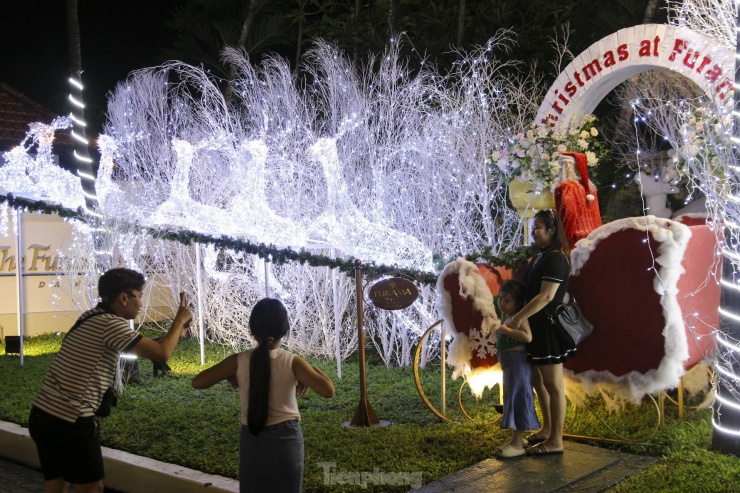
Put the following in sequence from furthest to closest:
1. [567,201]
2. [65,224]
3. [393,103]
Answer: [65,224] < [393,103] < [567,201]

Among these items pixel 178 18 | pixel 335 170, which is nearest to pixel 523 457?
pixel 335 170

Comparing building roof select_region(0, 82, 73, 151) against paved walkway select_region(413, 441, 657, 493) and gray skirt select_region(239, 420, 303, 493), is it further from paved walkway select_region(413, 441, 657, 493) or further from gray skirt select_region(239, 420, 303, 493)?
gray skirt select_region(239, 420, 303, 493)

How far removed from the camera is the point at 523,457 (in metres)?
5.57

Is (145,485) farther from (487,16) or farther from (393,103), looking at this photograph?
(487,16)

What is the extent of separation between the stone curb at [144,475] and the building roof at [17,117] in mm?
11345

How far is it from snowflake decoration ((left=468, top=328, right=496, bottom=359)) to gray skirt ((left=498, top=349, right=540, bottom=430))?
→ 684mm

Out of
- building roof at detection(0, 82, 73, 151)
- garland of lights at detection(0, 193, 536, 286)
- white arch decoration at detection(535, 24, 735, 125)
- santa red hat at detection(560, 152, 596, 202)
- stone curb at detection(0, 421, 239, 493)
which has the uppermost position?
building roof at detection(0, 82, 73, 151)

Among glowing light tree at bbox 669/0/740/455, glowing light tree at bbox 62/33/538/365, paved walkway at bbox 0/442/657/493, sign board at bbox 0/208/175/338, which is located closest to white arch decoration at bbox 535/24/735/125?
glowing light tree at bbox 669/0/740/455

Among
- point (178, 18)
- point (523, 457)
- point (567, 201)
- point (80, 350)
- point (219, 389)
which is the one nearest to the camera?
point (80, 350)

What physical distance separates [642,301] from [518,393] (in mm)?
1078

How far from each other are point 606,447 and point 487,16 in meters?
14.4

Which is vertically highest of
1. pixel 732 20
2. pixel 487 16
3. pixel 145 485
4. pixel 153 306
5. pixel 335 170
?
pixel 487 16

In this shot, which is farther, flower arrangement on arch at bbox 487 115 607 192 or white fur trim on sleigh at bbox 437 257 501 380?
flower arrangement on arch at bbox 487 115 607 192

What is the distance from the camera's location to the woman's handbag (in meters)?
5.60
